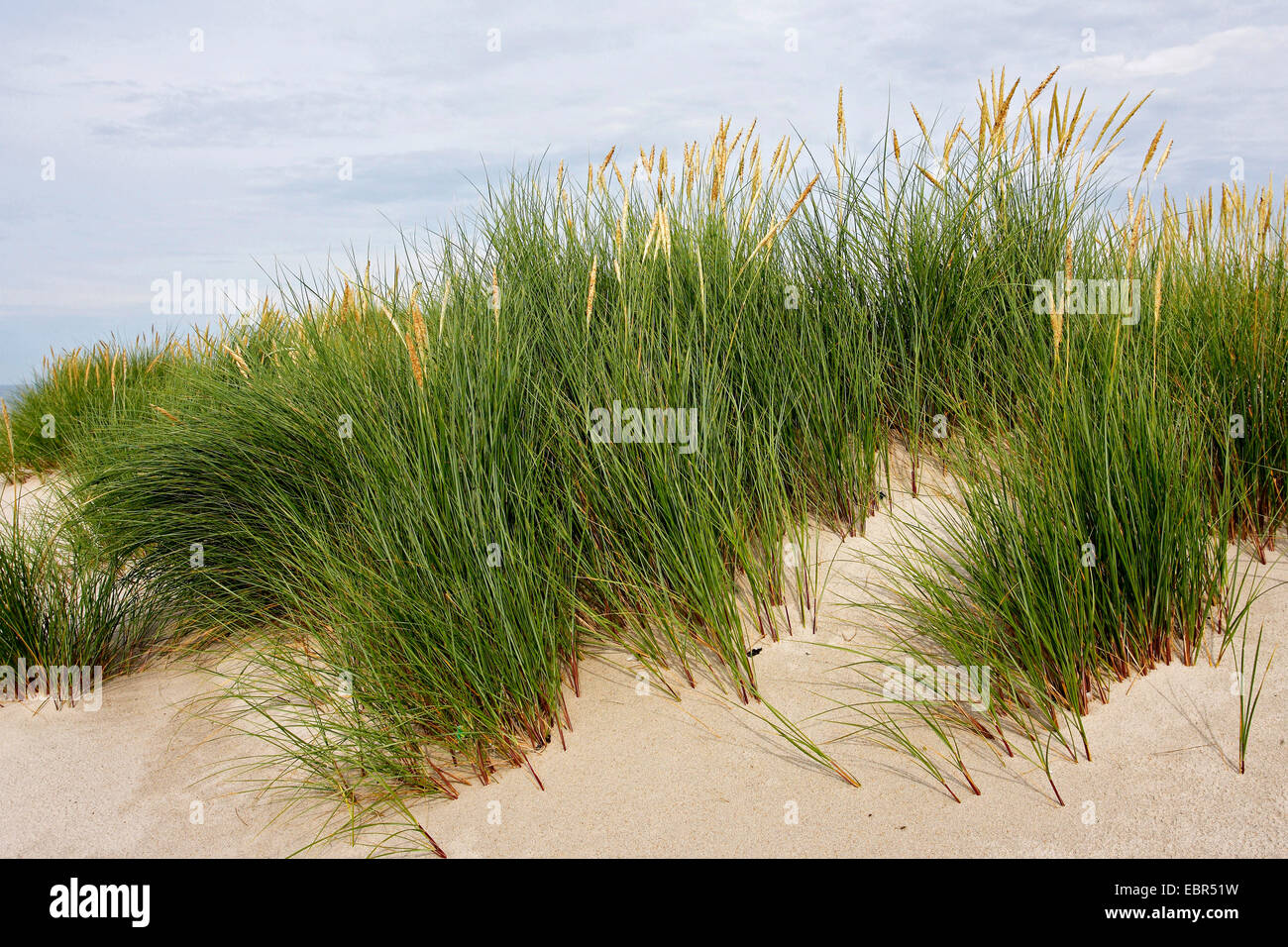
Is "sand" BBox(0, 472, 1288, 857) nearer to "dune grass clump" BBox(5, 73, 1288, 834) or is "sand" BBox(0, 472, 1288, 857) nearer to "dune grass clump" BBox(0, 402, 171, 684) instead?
"dune grass clump" BBox(5, 73, 1288, 834)

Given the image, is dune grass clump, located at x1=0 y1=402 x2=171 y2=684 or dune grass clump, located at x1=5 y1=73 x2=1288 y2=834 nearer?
dune grass clump, located at x1=5 y1=73 x2=1288 y2=834

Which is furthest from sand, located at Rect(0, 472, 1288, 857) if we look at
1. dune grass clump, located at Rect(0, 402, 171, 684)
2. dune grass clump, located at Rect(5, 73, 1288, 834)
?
dune grass clump, located at Rect(0, 402, 171, 684)

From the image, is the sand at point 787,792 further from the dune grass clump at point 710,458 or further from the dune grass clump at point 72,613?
the dune grass clump at point 72,613

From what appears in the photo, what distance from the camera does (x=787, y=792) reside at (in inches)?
95.0

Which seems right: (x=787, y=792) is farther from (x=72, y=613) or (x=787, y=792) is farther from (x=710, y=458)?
(x=72, y=613)

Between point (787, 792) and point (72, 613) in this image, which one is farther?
point (72, 613)

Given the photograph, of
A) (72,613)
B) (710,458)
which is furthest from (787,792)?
(72,613)

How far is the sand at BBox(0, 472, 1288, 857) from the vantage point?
2199mm

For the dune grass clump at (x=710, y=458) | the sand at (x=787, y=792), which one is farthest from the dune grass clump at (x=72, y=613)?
the sand at (x=787, y=792)

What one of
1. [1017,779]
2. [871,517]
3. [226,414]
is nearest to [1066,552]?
[1017,779]

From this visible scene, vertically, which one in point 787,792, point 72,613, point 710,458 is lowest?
point 787,792

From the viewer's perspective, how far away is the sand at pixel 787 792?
220cm

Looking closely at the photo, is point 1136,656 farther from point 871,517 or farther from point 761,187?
point 761,187

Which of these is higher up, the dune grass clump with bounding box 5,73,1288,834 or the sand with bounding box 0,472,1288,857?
the dune grass clump with bounding box 5,73,1288,834
